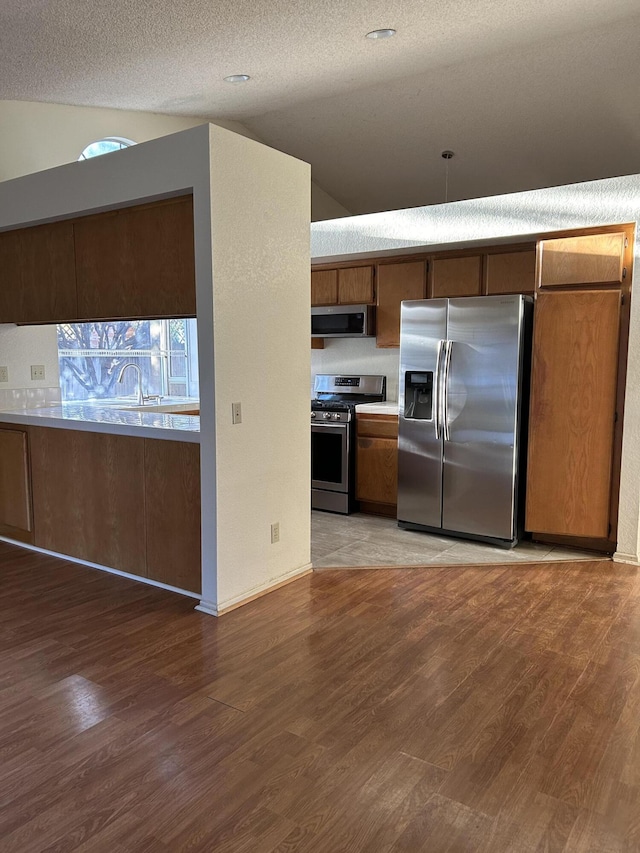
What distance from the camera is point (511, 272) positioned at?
461 cm

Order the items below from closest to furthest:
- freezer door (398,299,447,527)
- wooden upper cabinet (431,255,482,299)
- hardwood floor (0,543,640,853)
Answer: hardwood floor (0,543,640,853) → freezer door (398,299,447,527) → wooden upper cabinet (431,255,482,299)

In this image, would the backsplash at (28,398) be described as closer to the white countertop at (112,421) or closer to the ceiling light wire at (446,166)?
the white countertop at (112,421)

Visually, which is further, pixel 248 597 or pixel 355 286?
pixel 355 286

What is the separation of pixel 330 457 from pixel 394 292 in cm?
144

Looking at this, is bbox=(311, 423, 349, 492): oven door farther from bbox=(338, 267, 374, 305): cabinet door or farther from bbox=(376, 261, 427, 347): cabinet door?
bbox=(338, 267, 374, 305): cabinet door

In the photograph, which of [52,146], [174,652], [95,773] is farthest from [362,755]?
[52,146]

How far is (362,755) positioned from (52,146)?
442cm

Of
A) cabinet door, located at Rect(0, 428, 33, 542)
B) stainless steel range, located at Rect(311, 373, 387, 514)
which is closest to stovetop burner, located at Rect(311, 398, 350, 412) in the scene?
stainless steel range, located at Rect(311, 373, 387, 514)

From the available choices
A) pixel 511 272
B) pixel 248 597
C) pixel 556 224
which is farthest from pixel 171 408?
pixel 556 224

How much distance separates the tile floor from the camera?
13.2 feet

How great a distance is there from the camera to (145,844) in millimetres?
1667

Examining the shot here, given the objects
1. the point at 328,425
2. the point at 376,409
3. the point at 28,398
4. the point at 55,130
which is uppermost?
the point at 55,130

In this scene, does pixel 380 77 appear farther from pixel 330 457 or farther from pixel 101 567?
pixel 101 567

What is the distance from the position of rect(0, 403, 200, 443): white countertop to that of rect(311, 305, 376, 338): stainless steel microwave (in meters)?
1.97
